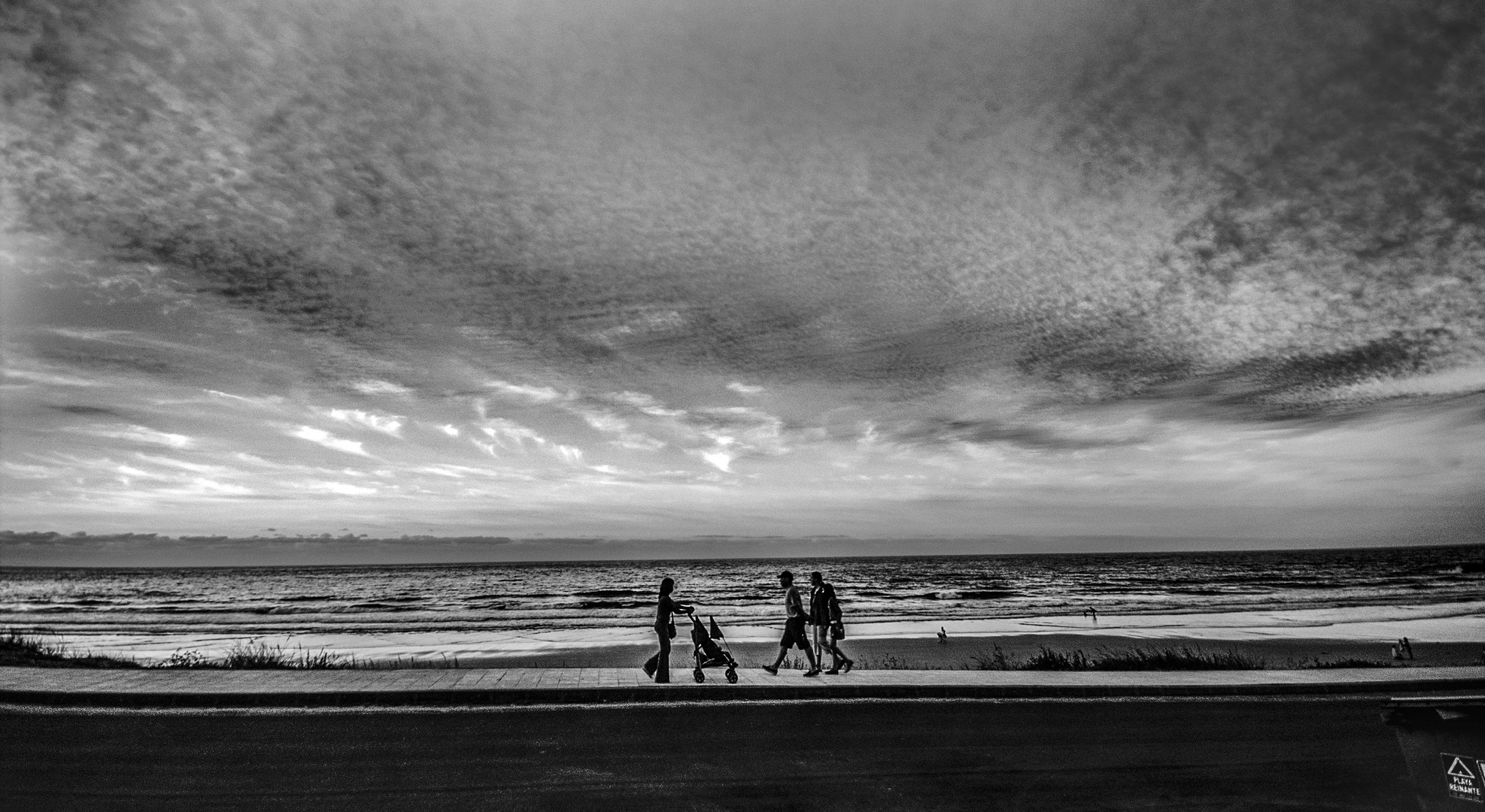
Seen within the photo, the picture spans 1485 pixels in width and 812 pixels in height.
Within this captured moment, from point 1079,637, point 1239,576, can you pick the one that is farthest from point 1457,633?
point 1239,576

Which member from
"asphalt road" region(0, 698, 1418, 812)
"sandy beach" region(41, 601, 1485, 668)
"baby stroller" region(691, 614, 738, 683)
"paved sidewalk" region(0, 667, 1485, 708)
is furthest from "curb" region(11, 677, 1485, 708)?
"sandy beach" region(41, 601, 1485, 668)

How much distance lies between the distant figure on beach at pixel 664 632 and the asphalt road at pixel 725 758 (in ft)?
4.90

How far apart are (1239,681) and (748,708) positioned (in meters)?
7.74

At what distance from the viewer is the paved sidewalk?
11.0 m

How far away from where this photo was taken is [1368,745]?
8.83m

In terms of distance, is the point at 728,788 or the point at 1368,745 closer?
the point at 728,788

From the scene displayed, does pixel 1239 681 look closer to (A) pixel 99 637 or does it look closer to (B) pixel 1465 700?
(B) pixel 1465 700

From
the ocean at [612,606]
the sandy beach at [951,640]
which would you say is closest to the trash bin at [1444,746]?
the sandy beach at [951,640]

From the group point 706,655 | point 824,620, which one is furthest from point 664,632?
point 824,620

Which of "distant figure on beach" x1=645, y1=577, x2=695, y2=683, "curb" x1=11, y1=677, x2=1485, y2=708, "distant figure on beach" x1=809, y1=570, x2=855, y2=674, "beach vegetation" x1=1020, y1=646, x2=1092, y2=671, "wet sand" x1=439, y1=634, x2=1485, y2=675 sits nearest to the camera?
"curb" x1=11, y1=677, x2=1485, y2=708

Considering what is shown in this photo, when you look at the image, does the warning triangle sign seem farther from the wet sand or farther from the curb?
the wet sand

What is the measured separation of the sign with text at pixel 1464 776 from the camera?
4.52 m

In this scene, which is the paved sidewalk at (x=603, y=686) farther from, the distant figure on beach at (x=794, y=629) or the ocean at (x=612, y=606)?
the ocean at (x=612, y=606)

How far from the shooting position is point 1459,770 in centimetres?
461
